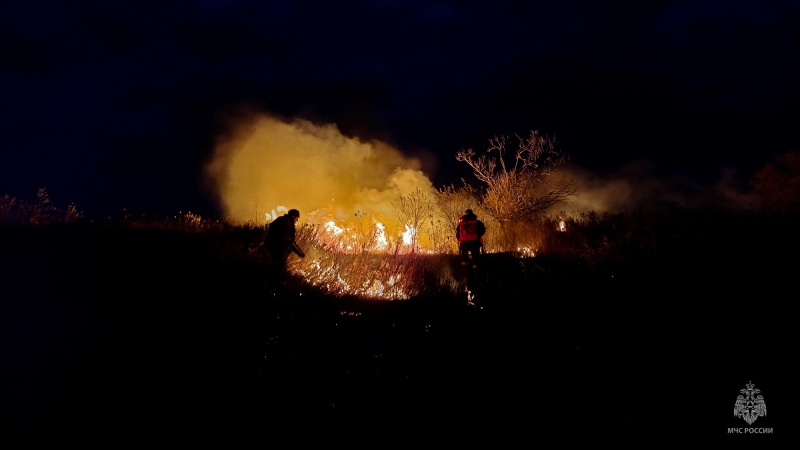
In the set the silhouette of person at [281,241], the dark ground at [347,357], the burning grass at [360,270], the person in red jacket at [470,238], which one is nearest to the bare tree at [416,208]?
the person in red jacket at [470,238]

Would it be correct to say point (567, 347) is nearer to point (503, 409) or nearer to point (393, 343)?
point (503, 409)

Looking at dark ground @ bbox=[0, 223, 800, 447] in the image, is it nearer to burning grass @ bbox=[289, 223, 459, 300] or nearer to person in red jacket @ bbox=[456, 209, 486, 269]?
burning grass @ bbox=[289, 223, 459, 300]

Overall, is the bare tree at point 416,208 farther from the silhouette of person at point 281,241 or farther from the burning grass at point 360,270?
the silhouette of person at point 281,241

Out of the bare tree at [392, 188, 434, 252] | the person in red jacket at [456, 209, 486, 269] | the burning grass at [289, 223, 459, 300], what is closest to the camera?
the burning grass at [289, 223, 459, 300]

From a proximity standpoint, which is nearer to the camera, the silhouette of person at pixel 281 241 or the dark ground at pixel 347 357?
the dark ground at pixel 347 357

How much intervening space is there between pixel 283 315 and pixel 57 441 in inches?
99.0

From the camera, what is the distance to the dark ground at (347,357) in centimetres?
315

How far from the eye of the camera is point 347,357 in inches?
179

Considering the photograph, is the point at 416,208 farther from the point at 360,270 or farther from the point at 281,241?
the point at 281,241

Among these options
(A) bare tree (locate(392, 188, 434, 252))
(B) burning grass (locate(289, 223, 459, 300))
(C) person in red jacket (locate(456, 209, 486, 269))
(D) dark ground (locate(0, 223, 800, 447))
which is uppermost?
(A) bare tree (locate(392, 188, 434, 252))

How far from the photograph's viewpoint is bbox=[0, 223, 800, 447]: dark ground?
3.15 meters

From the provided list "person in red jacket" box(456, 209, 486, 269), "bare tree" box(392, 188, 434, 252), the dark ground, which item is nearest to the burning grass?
"person in red jacket" box(456, 209, 486, 269)

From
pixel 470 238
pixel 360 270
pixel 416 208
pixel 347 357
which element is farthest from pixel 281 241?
pixel 416 208

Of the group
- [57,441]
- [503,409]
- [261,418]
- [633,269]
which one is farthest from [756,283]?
[57,441]
